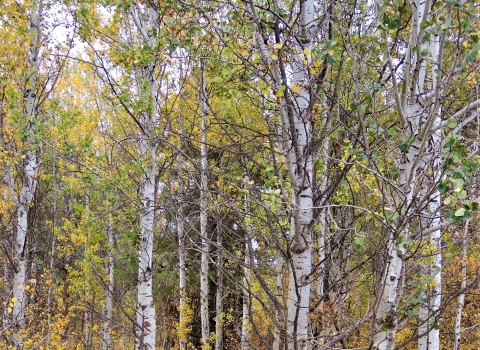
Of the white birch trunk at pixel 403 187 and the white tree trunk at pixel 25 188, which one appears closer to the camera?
the white birch trunk at pixel 403 187

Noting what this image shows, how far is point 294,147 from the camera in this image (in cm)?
234

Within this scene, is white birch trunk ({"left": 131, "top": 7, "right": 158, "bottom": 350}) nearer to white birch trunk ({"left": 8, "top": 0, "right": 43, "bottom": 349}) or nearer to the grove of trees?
the grove of trees

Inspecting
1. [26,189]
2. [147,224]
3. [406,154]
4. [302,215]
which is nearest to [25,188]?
[26,189]

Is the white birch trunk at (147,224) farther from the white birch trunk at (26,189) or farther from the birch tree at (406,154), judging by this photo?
the birch tree at (406,154)

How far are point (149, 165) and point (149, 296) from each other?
1582 millimetres

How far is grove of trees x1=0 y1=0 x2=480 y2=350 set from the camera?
2.01 m

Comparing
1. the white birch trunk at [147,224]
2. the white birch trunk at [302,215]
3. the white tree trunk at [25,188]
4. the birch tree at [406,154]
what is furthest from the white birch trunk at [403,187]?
the white tree trunk at [25,188]

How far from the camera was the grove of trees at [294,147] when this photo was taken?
6.60ft

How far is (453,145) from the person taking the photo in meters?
1.52

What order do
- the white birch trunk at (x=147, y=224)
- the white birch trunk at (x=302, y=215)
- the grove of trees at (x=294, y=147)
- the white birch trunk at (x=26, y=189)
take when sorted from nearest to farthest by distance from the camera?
the grove of trees at (x=294, y=147) < the white birch trunk at (x=302, y=215) < the white birch trunk at (x=147, y=224) < the white birch trunk at (x=26, y=189)

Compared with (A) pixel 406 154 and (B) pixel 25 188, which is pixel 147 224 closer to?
(B) pixel 25 188

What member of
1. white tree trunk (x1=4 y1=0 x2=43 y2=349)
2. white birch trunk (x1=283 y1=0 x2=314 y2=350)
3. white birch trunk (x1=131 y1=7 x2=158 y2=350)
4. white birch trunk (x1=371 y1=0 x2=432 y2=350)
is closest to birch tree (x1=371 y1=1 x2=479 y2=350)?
white birch trunk (x1=371 y1=0 x2=432 y2=350)

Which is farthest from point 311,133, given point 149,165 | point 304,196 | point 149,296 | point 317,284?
point 317,284

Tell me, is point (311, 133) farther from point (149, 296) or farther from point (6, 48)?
point (6, 48)
